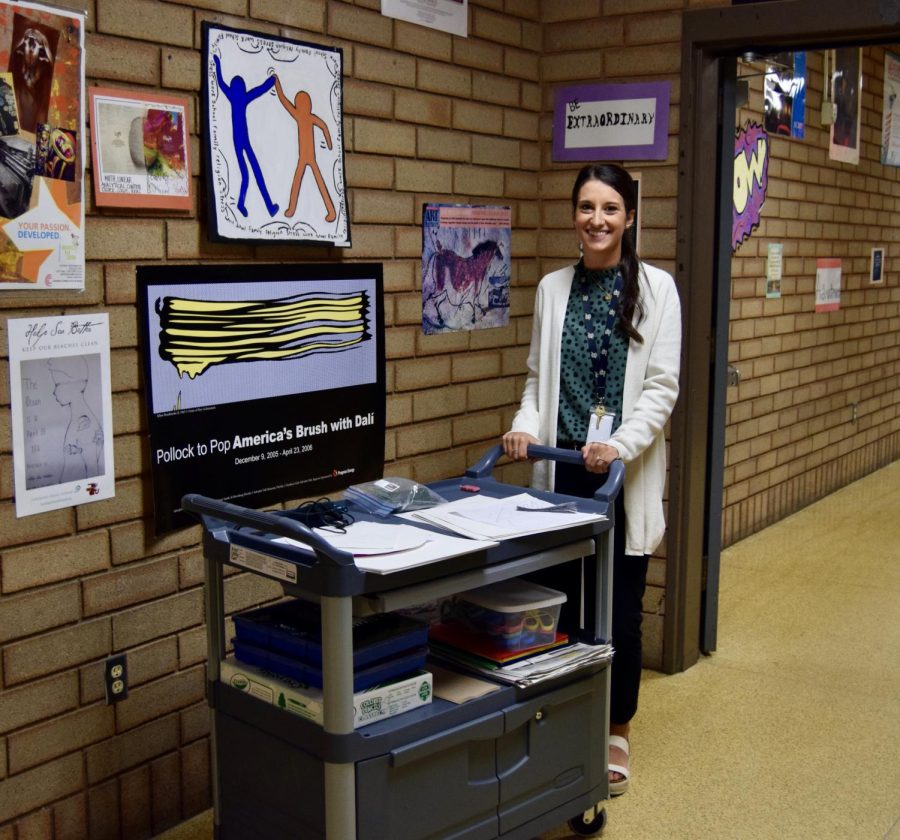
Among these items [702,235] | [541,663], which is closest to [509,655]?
[541,663]

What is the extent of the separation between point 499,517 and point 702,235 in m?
1.55

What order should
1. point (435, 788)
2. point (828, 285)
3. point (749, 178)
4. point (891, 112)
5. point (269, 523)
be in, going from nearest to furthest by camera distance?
point (269, 523) < point (435, 788) < point (749, 178) < point (828, 285) < point (891, 112)

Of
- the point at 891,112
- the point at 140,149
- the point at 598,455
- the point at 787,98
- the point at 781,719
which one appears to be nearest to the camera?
the point at 140,149

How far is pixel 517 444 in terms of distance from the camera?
2846mm

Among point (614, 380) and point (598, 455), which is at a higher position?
point (614, 380)

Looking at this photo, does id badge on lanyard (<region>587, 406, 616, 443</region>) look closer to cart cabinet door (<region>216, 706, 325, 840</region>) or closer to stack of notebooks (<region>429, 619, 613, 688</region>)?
stack of notebooks (<region>429, 619, 613, 688</region>)

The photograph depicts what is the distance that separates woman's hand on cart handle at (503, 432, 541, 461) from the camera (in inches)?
112

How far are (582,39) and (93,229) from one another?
1931 millimetres

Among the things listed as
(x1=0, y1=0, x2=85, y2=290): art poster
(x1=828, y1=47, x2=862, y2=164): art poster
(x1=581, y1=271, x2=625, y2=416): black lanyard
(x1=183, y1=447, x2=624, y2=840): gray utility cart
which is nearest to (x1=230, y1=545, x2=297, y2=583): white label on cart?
(x1=183, y1=447, x2=624, y2=840): gray utility cart

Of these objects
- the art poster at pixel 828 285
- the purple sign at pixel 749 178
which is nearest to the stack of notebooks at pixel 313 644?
the purple sign at pixel 749 178

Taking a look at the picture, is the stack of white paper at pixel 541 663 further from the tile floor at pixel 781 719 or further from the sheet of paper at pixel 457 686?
the tile floor at pixel 781 719

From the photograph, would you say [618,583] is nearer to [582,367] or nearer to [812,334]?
[582,367]

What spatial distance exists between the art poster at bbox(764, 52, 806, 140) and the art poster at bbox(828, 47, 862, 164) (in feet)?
1.43

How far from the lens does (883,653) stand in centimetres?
394
